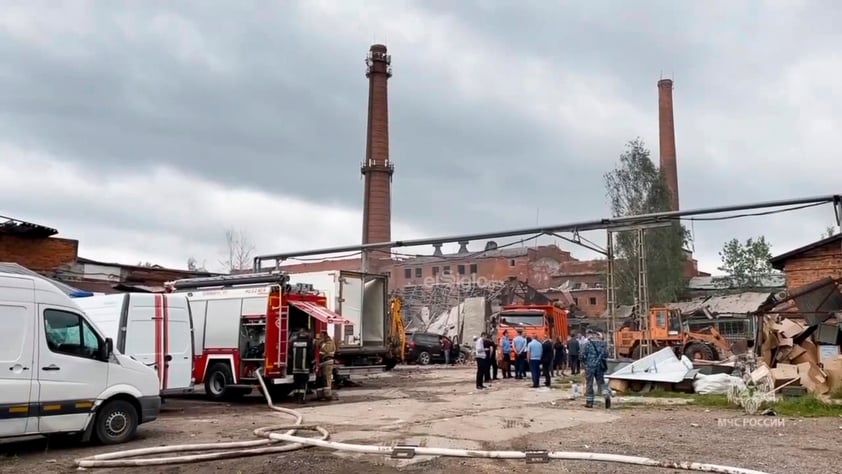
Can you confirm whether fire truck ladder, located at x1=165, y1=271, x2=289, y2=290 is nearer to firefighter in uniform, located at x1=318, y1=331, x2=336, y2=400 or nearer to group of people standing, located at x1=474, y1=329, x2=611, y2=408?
firefighter in uniform, located at x1=318, y1=331, x2=336, y2=400

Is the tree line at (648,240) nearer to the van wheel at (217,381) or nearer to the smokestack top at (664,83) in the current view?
the smokestack top at (664,83)

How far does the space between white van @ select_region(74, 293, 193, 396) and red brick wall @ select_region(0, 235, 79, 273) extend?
7988mm

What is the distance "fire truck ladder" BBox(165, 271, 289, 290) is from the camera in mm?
16891

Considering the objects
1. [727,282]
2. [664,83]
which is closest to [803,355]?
[664,83]

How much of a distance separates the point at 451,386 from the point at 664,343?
42.7 ft

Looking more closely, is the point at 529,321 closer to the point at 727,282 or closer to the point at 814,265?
the point at 814,265

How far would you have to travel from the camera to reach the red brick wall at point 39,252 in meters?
20.6

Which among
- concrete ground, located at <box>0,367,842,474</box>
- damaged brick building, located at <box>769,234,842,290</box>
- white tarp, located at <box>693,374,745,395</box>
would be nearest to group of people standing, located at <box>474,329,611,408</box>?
concrete ground, located at <box>0,367,842,474</box>

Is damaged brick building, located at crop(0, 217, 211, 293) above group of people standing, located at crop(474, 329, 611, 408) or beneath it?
above

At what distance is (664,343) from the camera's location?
30.1 meters

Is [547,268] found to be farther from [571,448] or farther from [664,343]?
[571,448]

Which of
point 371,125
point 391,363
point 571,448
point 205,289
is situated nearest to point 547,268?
point 371,125

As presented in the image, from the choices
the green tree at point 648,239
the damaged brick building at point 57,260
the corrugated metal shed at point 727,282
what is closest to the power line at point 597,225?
the damaged brick building at point 57,260

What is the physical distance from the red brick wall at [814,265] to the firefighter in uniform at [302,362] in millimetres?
13427
